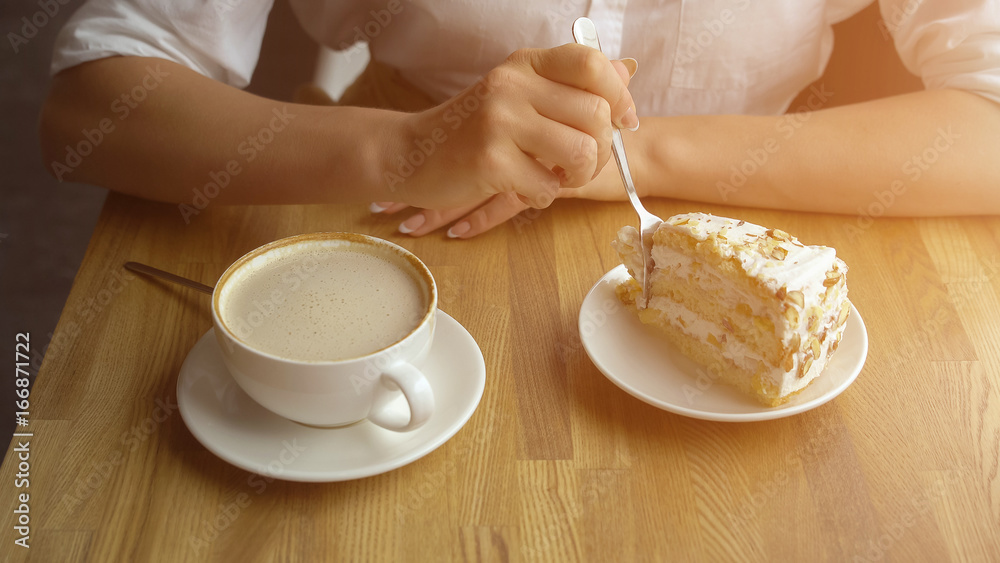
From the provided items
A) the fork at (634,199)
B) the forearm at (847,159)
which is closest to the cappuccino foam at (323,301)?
the fork at (634,199)

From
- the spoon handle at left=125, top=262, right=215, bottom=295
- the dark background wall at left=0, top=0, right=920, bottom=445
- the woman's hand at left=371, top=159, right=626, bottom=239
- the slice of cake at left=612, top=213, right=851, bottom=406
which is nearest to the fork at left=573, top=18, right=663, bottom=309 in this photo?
the slice of cake at left=612, top=213, right=851, bottom=406

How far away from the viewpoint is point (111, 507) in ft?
1.95

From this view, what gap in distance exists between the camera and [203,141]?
35.3 inches

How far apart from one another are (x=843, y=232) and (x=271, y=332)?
2.47 feet

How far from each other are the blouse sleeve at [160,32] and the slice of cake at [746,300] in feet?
2.13

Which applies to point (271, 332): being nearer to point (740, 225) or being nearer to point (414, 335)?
point (414, 335)

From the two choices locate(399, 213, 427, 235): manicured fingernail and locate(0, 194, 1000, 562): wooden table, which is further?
locate(399, 213, 427, 235): manicured fingernail

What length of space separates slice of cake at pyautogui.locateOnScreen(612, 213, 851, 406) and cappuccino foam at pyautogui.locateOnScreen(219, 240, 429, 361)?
27 cm

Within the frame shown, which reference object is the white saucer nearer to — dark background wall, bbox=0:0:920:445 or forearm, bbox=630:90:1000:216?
forearm, bbox=630:90:1000:216

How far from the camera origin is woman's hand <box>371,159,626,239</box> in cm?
91

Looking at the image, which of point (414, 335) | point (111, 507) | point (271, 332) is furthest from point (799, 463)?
point (111, 507)

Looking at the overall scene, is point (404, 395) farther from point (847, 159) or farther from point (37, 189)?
point (37, 189)

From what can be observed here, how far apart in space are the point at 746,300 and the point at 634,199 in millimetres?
208

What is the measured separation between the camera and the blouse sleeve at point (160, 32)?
93 centimetres
